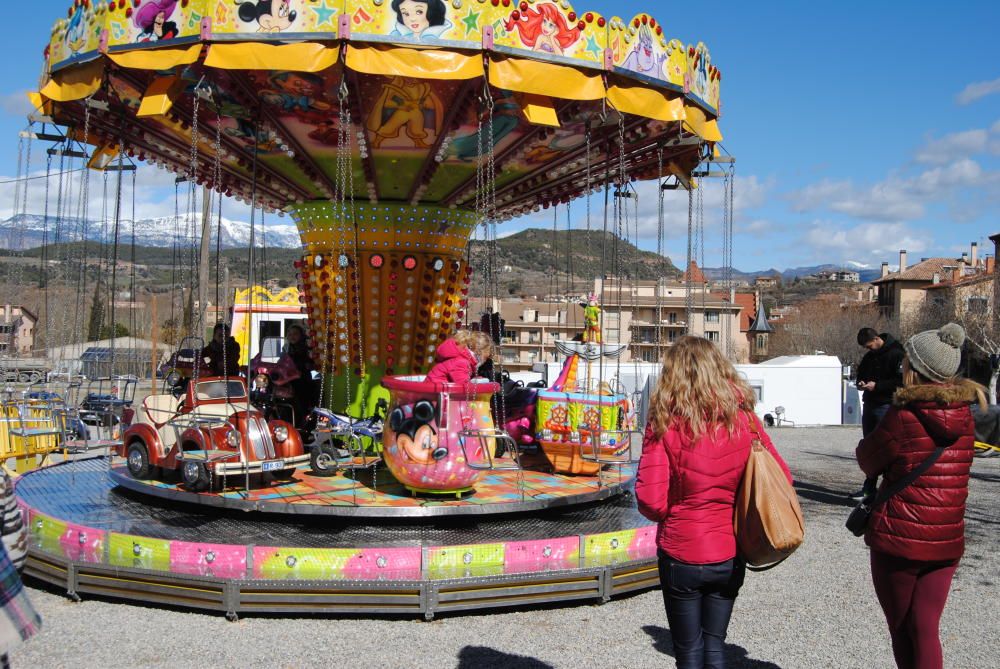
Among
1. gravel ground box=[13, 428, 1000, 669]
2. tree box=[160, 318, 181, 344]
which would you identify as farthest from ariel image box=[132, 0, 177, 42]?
tree box=[160, 318, 181, 344]

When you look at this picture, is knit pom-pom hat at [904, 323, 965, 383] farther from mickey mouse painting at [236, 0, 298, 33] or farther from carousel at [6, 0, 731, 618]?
mickey mouse painting at [236, 0, 298, 33]

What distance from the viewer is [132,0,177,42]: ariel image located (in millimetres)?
6145

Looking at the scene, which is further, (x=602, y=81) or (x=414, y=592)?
(x=602, y=81)

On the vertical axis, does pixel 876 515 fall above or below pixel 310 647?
above

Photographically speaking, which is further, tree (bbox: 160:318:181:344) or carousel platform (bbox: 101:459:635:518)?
tree (bbox: 160:318:181:344)

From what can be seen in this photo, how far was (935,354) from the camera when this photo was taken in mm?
3369

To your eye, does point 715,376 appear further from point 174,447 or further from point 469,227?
point 469,227

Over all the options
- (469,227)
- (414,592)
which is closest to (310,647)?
(414,592)

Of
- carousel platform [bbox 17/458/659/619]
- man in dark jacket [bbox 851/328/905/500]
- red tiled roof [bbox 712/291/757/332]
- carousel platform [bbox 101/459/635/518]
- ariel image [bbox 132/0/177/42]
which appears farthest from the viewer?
red tiled roof [bbox 712/291/757/332]

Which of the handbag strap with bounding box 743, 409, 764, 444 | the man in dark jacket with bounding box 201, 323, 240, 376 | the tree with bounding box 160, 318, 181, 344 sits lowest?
the handbag strap with bounding box 743, 409, 764, 444

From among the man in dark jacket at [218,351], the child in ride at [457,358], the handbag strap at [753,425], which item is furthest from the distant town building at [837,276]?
the handbag strap at [753,425]

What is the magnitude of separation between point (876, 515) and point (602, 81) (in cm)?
413

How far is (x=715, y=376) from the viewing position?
9.96ft

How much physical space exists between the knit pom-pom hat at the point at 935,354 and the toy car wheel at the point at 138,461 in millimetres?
5886
